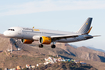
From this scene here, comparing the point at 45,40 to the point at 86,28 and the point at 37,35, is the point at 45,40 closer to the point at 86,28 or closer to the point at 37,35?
the point at 37,35

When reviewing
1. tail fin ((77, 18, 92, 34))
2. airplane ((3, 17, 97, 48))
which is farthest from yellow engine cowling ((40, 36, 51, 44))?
tail fin ((77, 18, 92, 34))

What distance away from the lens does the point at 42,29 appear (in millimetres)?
65312

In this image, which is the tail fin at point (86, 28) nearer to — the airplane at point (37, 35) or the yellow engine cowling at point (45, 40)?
the airplane at point (37, 35)

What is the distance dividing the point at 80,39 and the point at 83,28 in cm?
577

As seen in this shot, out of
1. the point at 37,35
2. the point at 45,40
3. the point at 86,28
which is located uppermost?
the point at 86,28

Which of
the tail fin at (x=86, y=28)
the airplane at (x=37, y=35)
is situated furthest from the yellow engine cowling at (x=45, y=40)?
the tail fin at (x=86, y=28)

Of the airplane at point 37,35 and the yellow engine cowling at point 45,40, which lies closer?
the airplane at point 37,35

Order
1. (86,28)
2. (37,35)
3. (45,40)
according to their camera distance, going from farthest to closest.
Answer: (86,28), (37,35), (45,40)

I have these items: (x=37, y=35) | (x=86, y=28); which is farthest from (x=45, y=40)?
(x=86, y=28)

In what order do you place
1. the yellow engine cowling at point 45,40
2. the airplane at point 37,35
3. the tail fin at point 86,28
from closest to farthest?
1. the airplane at point 37,35
2. the yellow engine cowling at point 45,40
3. the tail fin at point 86,28

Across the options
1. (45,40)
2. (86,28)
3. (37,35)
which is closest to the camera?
(45,40)

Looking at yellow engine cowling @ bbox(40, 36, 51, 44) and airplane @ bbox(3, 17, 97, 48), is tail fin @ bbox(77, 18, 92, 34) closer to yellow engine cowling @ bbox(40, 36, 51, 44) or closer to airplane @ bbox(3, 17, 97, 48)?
airplane @ bbox(3, 17, 97, 48)

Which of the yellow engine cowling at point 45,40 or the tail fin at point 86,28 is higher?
the tail fin at point 86,28

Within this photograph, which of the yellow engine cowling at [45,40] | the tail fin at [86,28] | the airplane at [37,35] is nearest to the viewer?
the airplane at [37,35]
